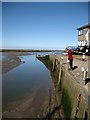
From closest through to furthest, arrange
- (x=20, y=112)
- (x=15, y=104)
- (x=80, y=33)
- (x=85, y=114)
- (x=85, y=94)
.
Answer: (x=85, y=114) → (x=85, y=94) → (x=20, y=112) → (x=15, y=104) → (x=80, y=33)

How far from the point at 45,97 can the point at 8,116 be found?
4862 millimetres

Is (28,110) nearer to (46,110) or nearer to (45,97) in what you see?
(46,110)

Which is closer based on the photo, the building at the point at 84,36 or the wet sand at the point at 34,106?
the wet sand at the point at 34,106

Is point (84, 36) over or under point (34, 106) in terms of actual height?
over

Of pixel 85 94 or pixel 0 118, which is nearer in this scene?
pixel 85 94

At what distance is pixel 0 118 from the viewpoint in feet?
36.2

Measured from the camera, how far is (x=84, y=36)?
41.4 meters

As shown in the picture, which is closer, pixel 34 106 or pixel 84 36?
pixel 34 106

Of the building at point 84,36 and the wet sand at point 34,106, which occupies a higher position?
the building at point 84,36

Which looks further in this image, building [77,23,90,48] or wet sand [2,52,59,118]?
building [77,23,90,48]

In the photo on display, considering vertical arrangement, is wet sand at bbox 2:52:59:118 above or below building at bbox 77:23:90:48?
below

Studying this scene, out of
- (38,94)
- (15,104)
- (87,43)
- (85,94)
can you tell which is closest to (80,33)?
(87,43)

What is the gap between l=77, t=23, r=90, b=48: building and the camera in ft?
128

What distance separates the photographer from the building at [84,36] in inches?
1536
